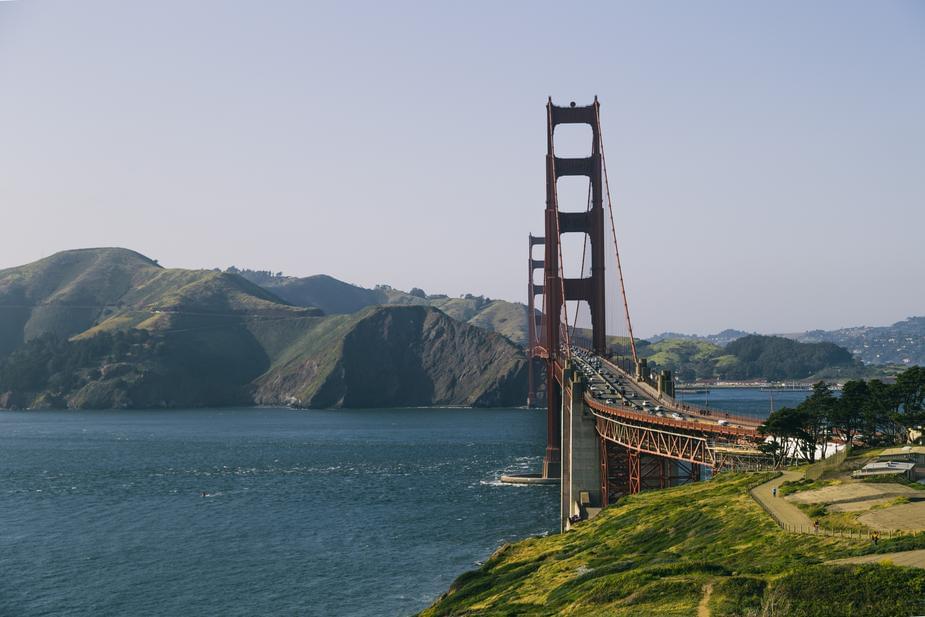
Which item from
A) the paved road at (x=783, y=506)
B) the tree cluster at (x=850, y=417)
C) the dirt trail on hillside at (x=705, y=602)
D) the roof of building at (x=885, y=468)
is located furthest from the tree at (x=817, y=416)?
the dirt trail on hillside at (x=705, y=602)

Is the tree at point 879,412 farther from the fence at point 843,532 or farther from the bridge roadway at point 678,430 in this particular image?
the fence at point 843,532

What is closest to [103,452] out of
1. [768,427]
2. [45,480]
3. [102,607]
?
[45,480]

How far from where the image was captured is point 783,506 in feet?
151

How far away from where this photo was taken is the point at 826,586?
3120 cm

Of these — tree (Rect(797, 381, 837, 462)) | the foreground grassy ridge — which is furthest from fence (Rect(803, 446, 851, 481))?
tree (Rect(797, 381, 837, 462))

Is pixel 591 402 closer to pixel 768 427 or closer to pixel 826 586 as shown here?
pixel 768 427

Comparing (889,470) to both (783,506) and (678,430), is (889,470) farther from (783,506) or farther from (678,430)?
(678,430)

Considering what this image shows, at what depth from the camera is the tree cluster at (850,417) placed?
5844 centimetres

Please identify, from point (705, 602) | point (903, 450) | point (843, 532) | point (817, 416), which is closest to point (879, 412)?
point (817, 416)

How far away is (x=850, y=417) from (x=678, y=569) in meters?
33.4

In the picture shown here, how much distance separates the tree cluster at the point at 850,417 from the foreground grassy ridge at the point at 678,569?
423 cm

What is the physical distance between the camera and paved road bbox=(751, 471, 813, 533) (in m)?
41.8

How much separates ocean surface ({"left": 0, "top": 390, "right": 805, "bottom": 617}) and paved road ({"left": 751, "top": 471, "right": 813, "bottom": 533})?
73.6 ft

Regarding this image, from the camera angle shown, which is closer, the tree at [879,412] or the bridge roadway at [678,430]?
the bridge roadway at [678,430]
